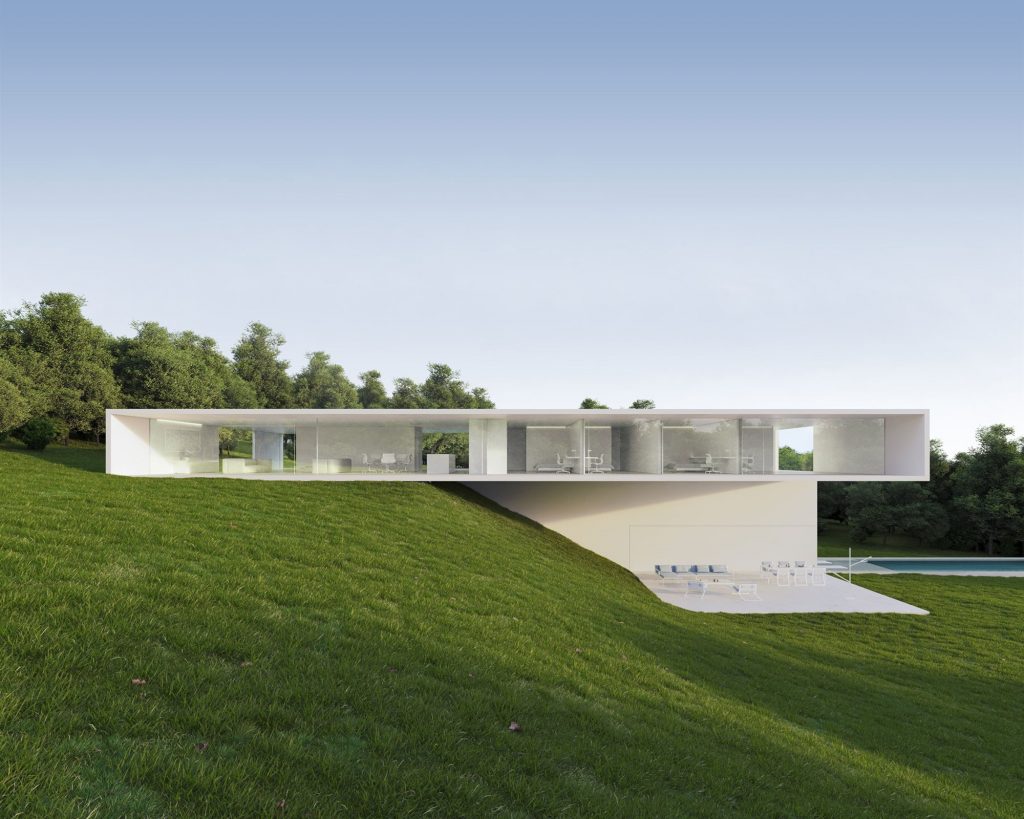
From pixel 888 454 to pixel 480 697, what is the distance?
702 inches

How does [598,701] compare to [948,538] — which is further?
[948,538]

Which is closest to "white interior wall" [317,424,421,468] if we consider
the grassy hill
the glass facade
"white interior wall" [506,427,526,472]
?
the glass facade

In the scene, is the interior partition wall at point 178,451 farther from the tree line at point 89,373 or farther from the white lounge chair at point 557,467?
the tree line at point 89,373

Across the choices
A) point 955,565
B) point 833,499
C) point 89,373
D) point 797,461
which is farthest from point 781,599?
point 89,373

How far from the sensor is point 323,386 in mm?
52656

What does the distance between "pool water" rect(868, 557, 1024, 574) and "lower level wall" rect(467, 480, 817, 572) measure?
9.55 m

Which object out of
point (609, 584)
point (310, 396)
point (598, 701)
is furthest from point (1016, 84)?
point (310, 396)

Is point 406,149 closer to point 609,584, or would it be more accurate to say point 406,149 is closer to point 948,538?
point 609,584

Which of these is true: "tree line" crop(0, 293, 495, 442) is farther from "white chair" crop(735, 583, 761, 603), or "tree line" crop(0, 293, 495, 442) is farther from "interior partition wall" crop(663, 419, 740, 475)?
"white chair" crop(735, 583, 761, 603)

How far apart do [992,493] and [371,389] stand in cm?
4847

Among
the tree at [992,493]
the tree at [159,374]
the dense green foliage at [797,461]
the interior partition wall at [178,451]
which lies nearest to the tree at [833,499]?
the tree at [992,493]

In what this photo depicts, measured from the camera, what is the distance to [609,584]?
596 inches

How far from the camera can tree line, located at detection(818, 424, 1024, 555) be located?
3684 centimetres

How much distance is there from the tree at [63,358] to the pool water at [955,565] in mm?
44005
